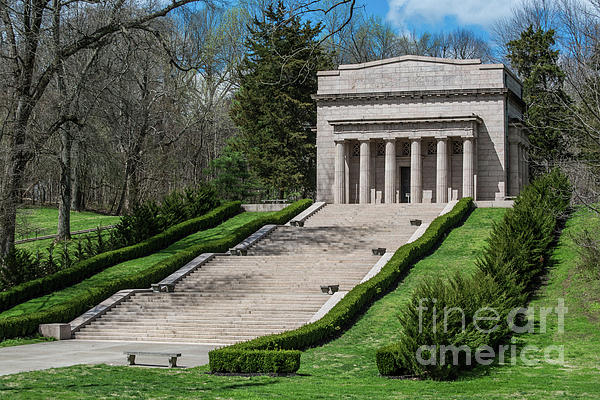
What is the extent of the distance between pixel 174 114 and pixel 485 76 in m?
24.8

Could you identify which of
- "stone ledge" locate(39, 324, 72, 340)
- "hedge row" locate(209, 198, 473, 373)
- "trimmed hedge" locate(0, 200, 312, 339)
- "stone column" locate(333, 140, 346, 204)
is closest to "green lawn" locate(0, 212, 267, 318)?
"trimmed hedge" locate(0, 200, 312, 339)

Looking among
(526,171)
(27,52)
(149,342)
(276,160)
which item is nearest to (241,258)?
(149,342)

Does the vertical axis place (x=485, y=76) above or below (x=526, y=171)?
above

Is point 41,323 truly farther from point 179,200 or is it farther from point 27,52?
point 179,200

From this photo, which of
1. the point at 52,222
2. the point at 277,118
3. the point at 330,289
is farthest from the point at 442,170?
the point at 52,222

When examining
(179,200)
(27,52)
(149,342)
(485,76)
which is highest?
(485,76)

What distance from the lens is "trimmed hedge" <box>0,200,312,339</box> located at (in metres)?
24.8

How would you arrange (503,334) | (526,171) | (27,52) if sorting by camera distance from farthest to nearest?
(526,171) < (27,52) < (503,334)

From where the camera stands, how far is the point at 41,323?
25.5m

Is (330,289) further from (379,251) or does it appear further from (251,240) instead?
(251,240)

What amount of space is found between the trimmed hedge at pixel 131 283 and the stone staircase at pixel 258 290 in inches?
36.5

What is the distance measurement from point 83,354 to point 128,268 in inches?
499

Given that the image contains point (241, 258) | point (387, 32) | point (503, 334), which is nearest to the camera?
point (503, 334)

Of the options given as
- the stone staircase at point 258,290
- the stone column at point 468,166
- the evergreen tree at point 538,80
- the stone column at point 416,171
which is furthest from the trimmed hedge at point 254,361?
the evergreen tree at point 538,80
